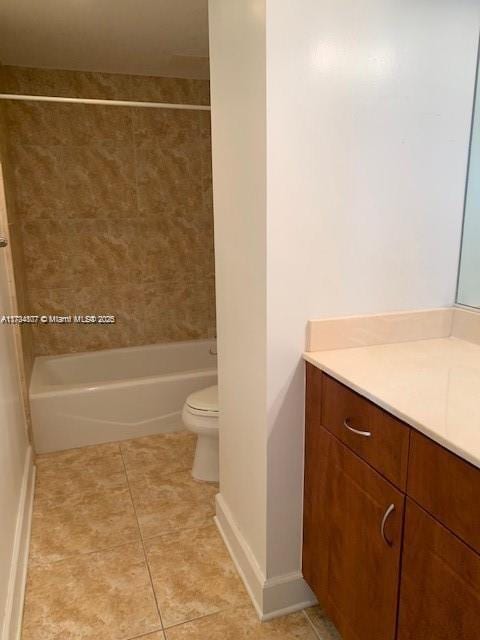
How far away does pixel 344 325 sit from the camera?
1.47 m

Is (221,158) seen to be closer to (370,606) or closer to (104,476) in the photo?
(370,606)

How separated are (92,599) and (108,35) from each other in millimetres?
2567

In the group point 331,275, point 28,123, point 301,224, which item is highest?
point 28,123

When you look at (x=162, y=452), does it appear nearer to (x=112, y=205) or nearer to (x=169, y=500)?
(x=169, y=500)

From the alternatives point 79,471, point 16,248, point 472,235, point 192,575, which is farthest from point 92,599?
point 16,248

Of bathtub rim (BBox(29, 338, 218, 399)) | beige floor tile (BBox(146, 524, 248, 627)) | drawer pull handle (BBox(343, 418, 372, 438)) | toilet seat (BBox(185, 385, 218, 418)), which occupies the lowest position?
beige floor tile (BBox(146, 524, 248, 627))

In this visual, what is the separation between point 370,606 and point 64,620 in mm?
1019

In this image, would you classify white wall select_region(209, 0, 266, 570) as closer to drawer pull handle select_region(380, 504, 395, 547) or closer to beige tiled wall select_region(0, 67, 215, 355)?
drawer pull handle select_region(380, 504, 395, 547)

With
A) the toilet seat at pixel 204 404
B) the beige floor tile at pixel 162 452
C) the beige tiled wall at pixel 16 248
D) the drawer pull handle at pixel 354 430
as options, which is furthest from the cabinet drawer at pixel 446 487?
the beige tiled wall at pixel 16 248

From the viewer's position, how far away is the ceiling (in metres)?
2.14

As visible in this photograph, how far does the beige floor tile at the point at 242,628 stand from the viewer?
4.97ft

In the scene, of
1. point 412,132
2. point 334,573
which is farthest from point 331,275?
point 334,573

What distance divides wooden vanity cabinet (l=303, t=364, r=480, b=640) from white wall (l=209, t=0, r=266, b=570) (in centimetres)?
19

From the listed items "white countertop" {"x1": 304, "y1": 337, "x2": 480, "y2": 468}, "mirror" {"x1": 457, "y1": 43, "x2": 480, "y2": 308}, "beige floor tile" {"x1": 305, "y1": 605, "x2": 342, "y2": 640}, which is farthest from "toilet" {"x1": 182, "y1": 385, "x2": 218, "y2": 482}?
"mirror" {"x1": 457, "y1": 43, "x2": 480, "y2": 308}
